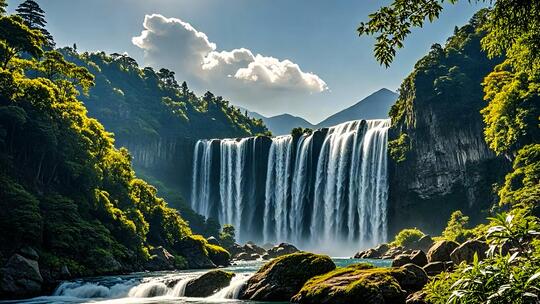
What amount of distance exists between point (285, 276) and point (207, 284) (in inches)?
213

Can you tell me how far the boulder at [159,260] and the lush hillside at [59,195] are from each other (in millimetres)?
244

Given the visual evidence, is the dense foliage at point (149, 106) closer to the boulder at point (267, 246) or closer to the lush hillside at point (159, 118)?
the lush hillside at point (159, 118)

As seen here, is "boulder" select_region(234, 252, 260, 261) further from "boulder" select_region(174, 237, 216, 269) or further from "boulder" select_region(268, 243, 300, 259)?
"boulder" select_region(174, 237, 216, 269)

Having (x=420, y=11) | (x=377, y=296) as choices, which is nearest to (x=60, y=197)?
(x=377, y=296)

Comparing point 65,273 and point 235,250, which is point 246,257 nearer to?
point 235,250

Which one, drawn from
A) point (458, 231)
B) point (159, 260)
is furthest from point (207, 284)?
point (458, 231)

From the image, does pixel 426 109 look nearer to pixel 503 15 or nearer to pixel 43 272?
pixel 43 272

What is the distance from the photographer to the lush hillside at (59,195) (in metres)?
29.8

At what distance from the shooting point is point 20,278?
2555 centimetres

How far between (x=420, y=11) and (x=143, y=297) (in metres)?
23.9

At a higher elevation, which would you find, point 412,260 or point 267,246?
point 412,260

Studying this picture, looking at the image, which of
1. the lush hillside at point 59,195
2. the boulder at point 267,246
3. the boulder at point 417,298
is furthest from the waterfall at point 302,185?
the boulder at point 417,298

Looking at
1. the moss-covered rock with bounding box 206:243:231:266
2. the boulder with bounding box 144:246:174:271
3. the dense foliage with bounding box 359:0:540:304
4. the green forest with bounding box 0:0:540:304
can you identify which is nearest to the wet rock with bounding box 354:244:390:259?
the green forest with bounding box 0:0:540:304

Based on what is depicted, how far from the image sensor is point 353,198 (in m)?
77.0
